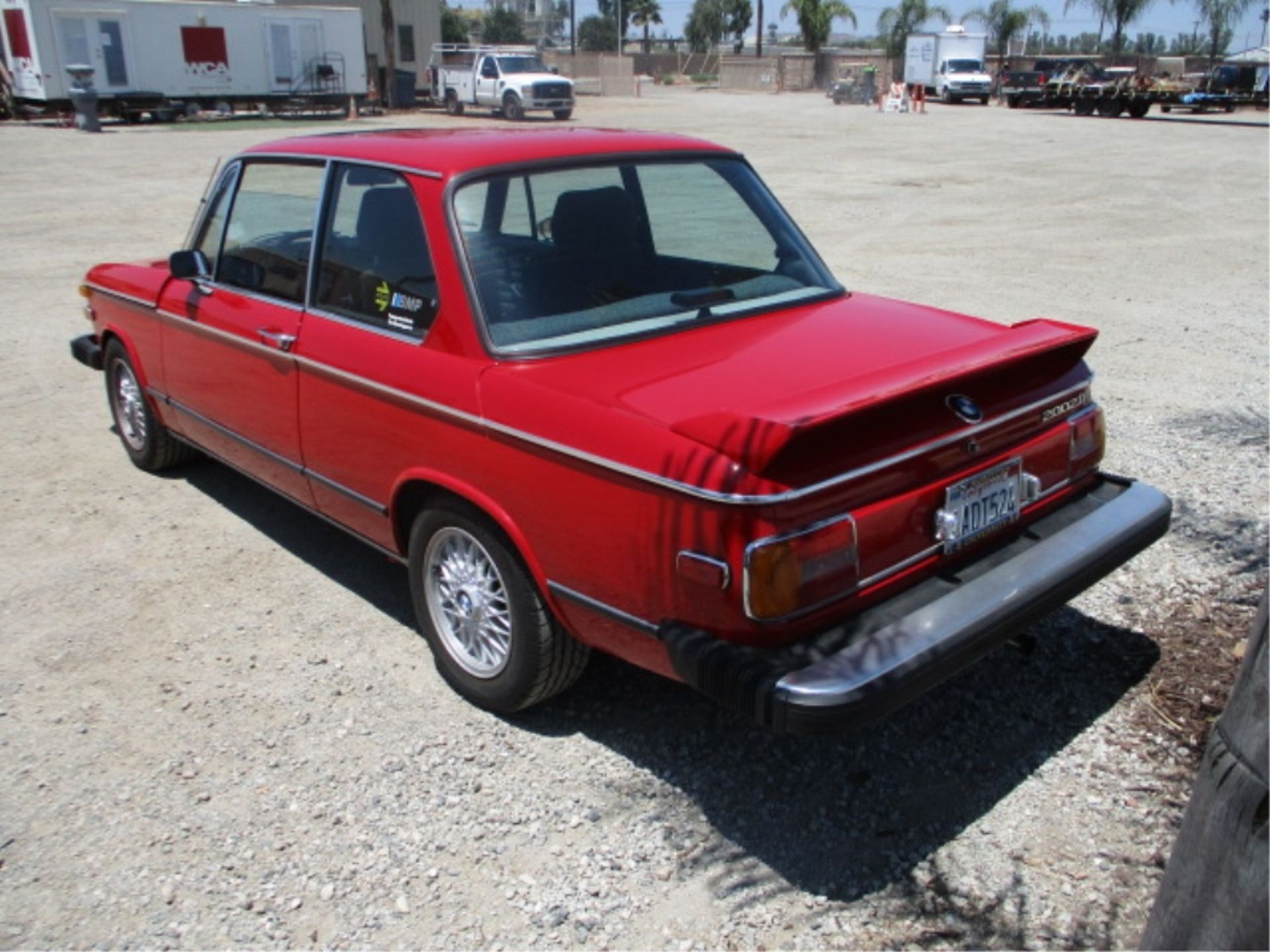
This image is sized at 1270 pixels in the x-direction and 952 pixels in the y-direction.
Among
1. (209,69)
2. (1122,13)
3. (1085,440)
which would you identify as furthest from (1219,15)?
(1085,440)

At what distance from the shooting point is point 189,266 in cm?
460

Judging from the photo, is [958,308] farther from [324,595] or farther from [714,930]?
[714,930]

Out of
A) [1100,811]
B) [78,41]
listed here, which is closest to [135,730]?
[1100,811]

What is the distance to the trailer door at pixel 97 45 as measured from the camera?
29.0 metres

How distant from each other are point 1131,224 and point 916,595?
12513 millimetres

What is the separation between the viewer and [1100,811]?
10.3 ft

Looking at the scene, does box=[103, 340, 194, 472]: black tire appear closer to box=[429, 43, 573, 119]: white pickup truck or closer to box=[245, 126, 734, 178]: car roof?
box=[245, 126, 734, 178]: car roof

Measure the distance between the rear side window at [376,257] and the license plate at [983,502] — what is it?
1703 mm

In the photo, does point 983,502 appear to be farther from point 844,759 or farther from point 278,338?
point 278,338

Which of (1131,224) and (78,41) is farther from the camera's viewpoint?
(78,41)

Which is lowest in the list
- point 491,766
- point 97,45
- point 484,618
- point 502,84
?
point 491,766

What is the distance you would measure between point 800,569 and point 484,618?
49.0 inches

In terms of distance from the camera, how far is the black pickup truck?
136 ft

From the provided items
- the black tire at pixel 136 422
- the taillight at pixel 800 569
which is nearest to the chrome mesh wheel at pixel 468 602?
the taillight at pixel 800 569
